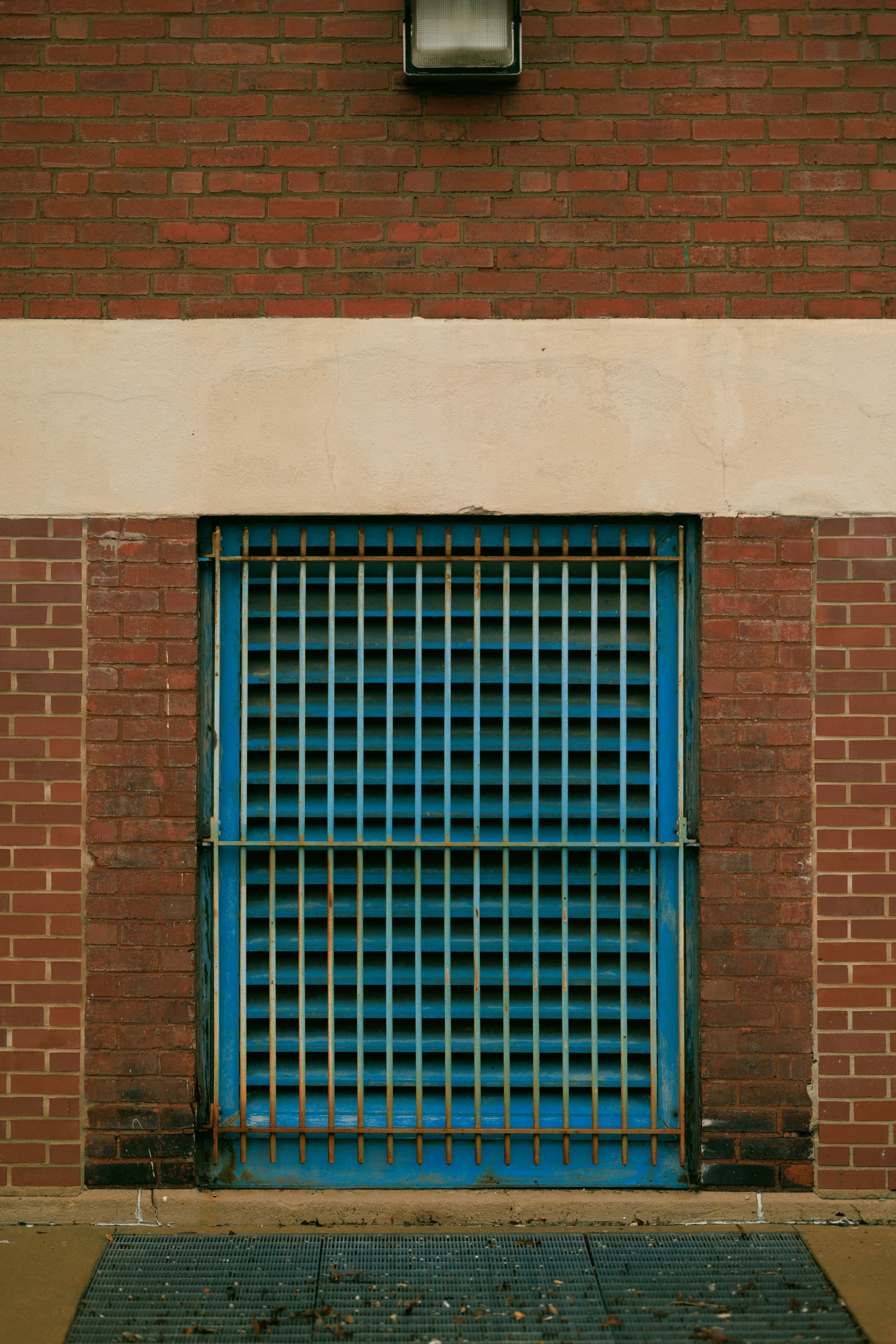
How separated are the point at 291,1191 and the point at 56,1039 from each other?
0.98 m

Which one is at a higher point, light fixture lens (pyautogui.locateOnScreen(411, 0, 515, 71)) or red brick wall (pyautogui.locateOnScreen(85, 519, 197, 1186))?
light fixture lens (pyautogui.locateOnScreen(411, 0, 515, 71))

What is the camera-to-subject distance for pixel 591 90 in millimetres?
3947

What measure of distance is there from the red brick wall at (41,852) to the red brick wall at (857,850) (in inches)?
103

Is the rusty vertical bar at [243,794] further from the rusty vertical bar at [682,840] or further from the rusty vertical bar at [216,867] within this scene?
the rusty vertical bar at [682,840]

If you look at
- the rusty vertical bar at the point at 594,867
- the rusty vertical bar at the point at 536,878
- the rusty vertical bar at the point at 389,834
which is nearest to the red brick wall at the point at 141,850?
the rusty vertical bar at the point at 389,834

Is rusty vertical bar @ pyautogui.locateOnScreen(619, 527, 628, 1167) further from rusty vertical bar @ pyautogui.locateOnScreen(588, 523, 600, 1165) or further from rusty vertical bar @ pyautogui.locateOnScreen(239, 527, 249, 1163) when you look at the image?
rusty vertical bar @ pyautogui.locateOnScreen(239, 527, 249, 1163)

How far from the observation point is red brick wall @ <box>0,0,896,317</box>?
3.95 m

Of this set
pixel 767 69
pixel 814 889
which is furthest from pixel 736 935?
pixel 767 69

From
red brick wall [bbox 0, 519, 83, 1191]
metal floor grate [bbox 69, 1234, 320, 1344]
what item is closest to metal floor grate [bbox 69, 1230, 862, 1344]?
metal floor grate [bbox 69, 1234, 320, 1344]

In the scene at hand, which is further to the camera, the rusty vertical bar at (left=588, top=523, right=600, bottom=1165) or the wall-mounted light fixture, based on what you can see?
the rusty vertical bar at (left=588, top=523, right=600, bottom=1165)

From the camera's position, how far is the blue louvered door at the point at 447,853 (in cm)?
398

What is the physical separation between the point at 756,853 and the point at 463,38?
3.00m

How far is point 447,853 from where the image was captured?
3982 mm

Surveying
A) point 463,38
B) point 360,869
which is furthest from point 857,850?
point 463,38
